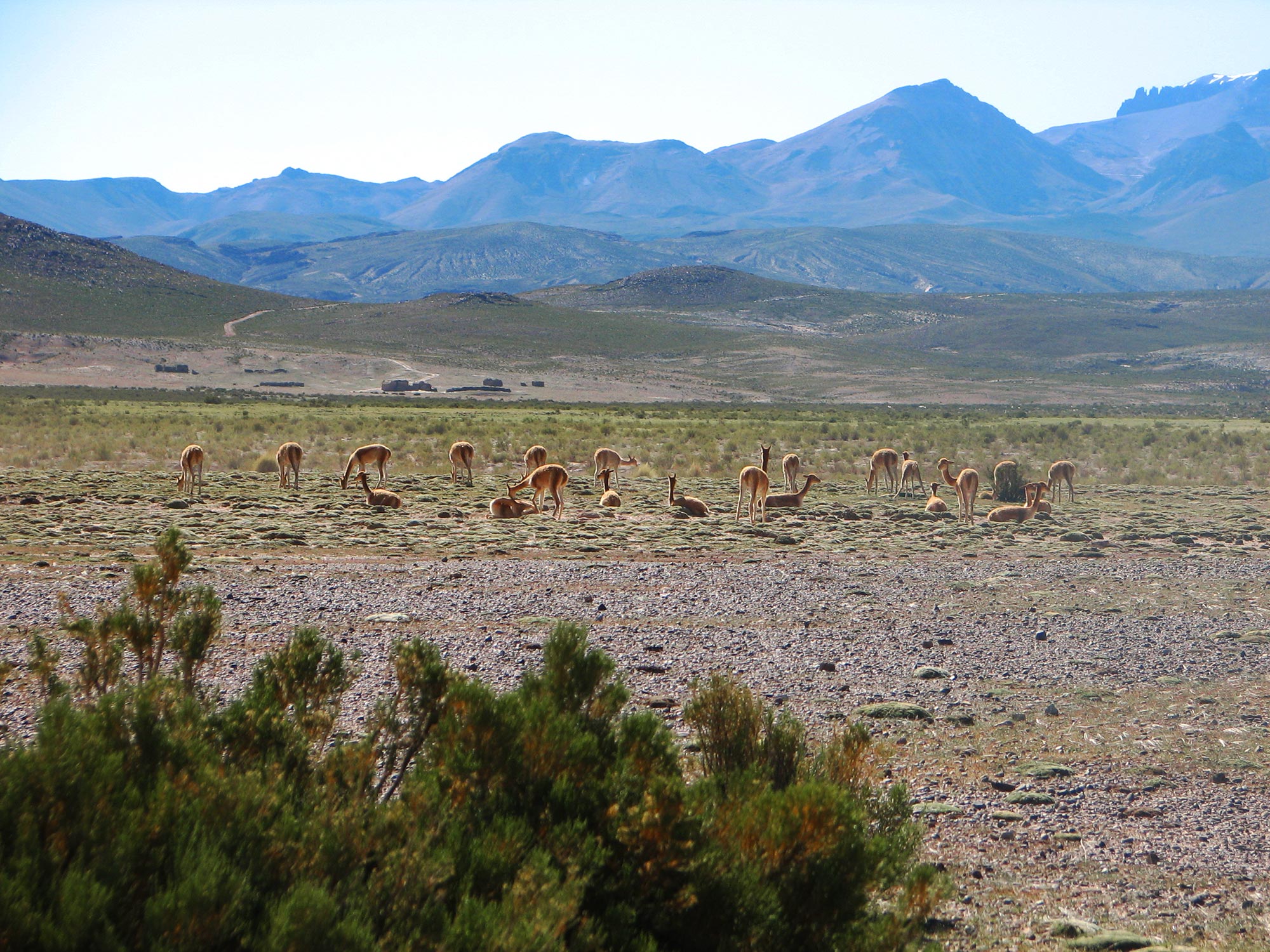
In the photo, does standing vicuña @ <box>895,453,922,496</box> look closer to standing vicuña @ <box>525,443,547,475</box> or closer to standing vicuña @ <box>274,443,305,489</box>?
standing vicuña @ <box>525,443,547,475</box>

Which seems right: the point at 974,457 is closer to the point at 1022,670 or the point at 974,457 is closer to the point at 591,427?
the point at 591,427

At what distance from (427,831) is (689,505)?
16.3m

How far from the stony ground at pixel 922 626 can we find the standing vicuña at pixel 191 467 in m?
0.51

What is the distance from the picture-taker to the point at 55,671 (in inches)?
320

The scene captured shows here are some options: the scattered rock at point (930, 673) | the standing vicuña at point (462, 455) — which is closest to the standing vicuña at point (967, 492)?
the standing vicuña at point (462, 455)

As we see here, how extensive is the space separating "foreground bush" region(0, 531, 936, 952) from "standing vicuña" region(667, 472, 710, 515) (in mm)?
14651

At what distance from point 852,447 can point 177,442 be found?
19764 mm

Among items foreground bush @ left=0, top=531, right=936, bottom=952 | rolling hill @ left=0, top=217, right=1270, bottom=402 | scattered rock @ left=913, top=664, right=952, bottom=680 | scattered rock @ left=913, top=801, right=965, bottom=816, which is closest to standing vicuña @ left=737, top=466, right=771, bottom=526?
scattered rock @ left=913, top=664, right=952, bottom=680

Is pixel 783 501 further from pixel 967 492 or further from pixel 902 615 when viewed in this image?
pixel 902 615

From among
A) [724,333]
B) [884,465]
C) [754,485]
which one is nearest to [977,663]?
[754,485]

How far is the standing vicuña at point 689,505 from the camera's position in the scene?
19391 millimetres

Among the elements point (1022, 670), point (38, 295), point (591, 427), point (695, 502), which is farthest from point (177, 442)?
point (38, 295)

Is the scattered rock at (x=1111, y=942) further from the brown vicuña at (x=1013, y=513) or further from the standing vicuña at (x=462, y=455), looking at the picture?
Result: the standing vicuña at (x=462, y=455)

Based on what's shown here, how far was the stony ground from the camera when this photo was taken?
19.5 feet
